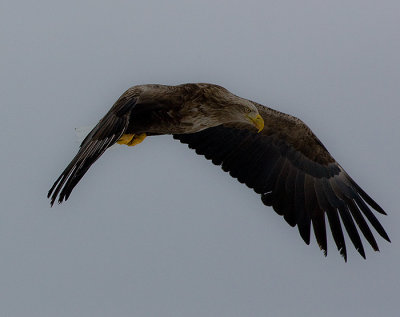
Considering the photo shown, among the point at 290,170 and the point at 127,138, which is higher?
the point at 290,170

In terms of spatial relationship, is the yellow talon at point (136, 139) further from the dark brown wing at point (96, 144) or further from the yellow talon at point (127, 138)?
the dark brown wing at point (96, 144)

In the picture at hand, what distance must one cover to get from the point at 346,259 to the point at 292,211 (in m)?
0.86

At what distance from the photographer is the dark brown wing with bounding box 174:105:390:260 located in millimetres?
10164

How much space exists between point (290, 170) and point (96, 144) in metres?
3.04

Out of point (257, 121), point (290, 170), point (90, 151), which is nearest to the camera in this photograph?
point (90, 151)

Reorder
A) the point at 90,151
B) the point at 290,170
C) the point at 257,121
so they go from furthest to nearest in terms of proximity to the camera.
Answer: the point at 290,170 → the point at 257,121 → the point at 90,151

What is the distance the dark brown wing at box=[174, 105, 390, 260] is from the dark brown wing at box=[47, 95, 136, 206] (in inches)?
78.4

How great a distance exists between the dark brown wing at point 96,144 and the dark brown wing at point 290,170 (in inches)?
78.4

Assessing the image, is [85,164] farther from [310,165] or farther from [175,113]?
[310,165]

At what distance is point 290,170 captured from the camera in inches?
413

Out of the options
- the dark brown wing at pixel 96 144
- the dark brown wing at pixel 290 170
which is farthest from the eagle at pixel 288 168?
the dark brown wing at pixel 96 144

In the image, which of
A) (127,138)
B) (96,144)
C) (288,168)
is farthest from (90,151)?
(288,168)

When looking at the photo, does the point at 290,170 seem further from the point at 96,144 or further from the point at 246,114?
the point at 96,144

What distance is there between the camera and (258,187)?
33.9 ft
